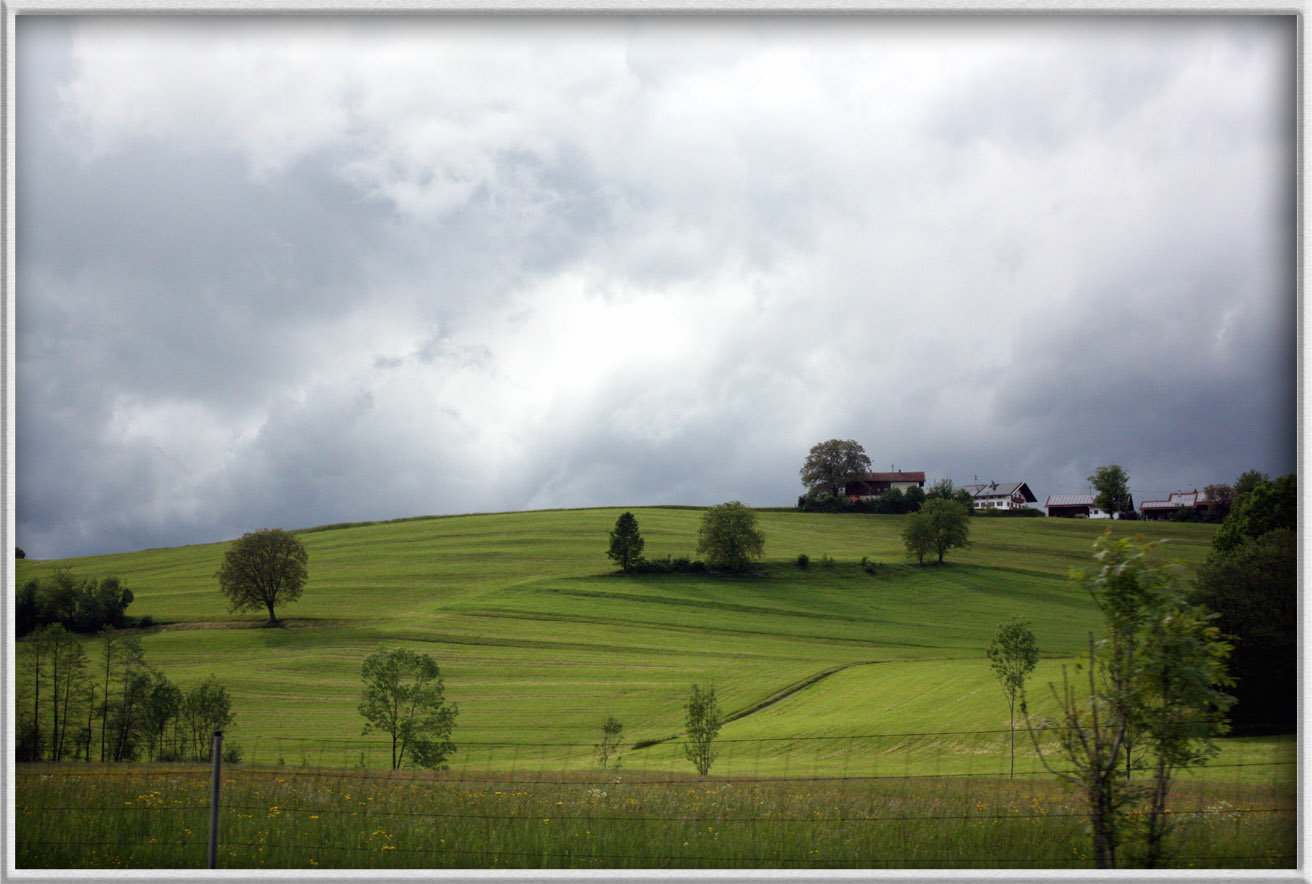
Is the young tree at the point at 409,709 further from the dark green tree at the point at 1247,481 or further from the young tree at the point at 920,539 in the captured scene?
the young tree at the point at 920,539

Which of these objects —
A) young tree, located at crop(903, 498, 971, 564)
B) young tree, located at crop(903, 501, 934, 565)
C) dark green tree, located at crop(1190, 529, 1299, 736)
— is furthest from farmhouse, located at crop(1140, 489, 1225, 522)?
dark green tree, located at crop(1190, 529, 1299, 736)

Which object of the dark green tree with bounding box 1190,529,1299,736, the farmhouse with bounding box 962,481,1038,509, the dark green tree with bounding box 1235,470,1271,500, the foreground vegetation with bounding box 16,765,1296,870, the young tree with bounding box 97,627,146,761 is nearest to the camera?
the foreground vegetation with bounding box 16,765,1296,870

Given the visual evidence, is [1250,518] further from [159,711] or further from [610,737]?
[159,711]

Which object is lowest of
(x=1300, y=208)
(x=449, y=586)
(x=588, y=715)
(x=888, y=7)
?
(x=588, y=715)

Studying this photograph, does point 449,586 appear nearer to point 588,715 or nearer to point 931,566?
point 588,715

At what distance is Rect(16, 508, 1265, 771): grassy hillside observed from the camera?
3803 cm

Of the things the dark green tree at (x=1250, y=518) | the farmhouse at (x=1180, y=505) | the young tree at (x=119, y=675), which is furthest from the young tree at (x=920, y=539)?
the young tree at (x=119, y=675)

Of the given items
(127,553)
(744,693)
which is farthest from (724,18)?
(127,553)

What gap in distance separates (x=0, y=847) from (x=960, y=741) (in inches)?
1174

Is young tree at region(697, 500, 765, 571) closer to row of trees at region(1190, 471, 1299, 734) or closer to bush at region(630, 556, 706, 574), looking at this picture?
bush at region(630, 556, 706, 574)

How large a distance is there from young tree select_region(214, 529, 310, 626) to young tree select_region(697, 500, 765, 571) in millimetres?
35959

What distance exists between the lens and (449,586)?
73.3 metres

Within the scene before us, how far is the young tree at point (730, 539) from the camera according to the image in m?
79.9

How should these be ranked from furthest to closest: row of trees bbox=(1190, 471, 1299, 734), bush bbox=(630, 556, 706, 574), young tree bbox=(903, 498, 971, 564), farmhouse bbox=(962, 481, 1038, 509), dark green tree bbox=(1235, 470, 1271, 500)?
farmhouse bbox=(962, 481, 1038, 509) < young tree bbox=(903, 498, 971, 564) < bush bbox=(630, 556, 706, 574) < dark green tree bbox=(1235, 470, 1271, 500) < row of trees bbox=(1190, 471, 1299, 734)
